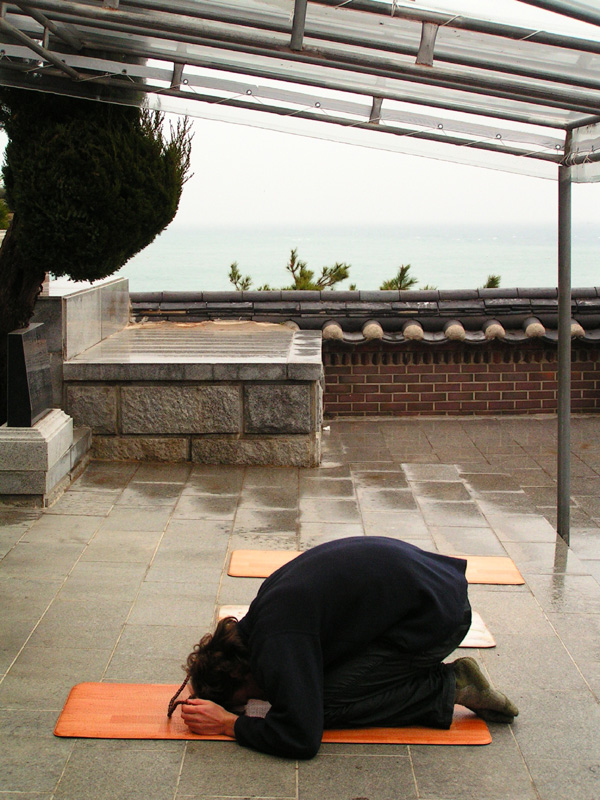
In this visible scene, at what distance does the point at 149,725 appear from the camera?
10.7 feet

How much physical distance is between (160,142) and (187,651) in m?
4.10

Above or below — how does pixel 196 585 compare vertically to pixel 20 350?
below

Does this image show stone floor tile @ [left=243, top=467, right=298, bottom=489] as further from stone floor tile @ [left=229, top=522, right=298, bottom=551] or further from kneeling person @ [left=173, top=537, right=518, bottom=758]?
kneeling person @ [left=173, top=537, right=518, bottom=758]

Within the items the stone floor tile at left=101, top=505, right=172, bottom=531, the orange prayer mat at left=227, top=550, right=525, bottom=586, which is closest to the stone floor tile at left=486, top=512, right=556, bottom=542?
the orange prayer mat at left=227, top=550, right=525, bottom=586

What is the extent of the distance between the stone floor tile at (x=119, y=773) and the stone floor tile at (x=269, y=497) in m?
3.08

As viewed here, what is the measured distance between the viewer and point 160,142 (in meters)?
6.69

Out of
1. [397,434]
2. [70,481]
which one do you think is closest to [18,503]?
[70,481]

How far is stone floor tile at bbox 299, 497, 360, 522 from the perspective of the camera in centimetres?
595

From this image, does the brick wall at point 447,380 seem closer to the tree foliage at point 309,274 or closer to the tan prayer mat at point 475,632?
the tree foliage at point 309,274

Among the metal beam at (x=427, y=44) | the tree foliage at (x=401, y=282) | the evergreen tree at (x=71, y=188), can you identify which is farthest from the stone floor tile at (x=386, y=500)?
the tree foliage at (x=401, y=282)

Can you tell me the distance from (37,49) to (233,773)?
3.80 meters

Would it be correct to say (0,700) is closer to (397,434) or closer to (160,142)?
(160,142)

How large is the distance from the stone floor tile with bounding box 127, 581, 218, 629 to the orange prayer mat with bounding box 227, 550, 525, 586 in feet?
0.78

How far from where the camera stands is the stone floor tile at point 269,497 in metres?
6.22
